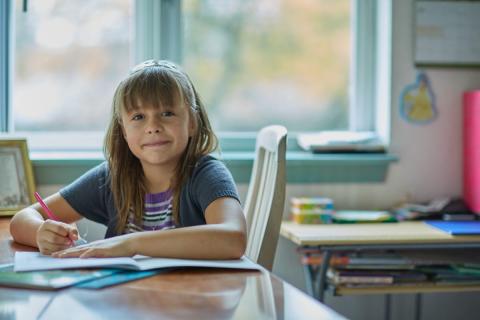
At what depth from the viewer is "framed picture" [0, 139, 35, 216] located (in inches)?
85.8

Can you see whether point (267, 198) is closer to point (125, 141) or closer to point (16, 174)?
point (125, 141)

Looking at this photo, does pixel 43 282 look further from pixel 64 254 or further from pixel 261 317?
pixel 261 317

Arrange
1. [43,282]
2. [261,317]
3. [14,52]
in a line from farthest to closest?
[14,52] < [43,282] < [261,317]

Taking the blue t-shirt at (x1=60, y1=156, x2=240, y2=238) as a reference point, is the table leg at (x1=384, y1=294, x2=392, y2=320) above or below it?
below

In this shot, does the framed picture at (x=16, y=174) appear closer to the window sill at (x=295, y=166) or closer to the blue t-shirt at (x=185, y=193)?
the window sill at (x=295, y=166)

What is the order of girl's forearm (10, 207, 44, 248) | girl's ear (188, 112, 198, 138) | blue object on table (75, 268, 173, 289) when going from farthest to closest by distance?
1. girl's ear (188, 112, 198, 138)
2. girl's forearm (10, 207, 44, 248)
3. blue object on table (75, 268, 173, 289)

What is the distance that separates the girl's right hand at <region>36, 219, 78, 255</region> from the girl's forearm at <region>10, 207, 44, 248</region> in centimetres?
11

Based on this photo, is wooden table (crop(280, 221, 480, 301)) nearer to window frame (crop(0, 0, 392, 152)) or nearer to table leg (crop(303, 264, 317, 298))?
table leg (crop(303, 264, 317, 298))

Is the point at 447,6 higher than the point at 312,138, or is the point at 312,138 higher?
the point at 447,6

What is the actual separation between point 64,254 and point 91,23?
1.60m

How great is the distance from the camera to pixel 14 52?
266 centimetres

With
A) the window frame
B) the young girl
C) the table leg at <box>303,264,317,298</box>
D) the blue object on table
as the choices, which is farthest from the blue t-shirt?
the window frame

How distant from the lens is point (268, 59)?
9.18 ft

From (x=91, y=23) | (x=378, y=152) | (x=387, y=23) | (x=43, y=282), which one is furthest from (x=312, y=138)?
(x=43, y=282)
